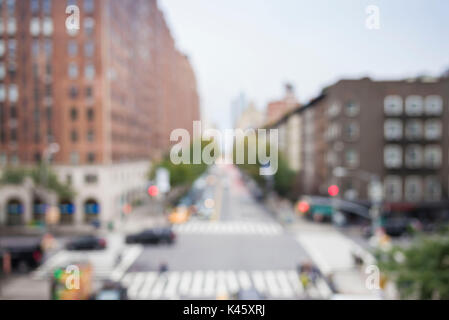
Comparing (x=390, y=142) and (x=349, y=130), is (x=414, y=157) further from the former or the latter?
(x=349, y=130)

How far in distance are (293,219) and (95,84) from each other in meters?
17.5

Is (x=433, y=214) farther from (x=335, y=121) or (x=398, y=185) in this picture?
(x=335, y=121)

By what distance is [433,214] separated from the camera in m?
21.7

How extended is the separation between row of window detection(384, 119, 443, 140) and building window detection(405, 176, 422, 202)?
214 cm

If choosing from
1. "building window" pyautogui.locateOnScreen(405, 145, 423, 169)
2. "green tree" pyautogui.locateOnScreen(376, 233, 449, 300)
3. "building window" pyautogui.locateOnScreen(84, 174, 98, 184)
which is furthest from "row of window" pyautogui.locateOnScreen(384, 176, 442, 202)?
"building window" pyautogui.locateOnScreen(84, 174, 98, 184)

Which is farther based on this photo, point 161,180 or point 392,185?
point 392,185

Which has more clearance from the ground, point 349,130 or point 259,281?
point 349,130

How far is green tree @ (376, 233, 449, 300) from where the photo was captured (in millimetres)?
7961

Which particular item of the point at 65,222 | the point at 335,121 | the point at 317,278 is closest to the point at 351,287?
the point at 317,278

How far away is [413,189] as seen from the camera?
57.3ft

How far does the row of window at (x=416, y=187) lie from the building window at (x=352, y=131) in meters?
3.16

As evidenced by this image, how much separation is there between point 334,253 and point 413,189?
5.64 m

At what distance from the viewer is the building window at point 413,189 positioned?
16659 mm

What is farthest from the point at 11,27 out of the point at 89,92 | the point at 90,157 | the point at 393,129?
the point at 393,129
